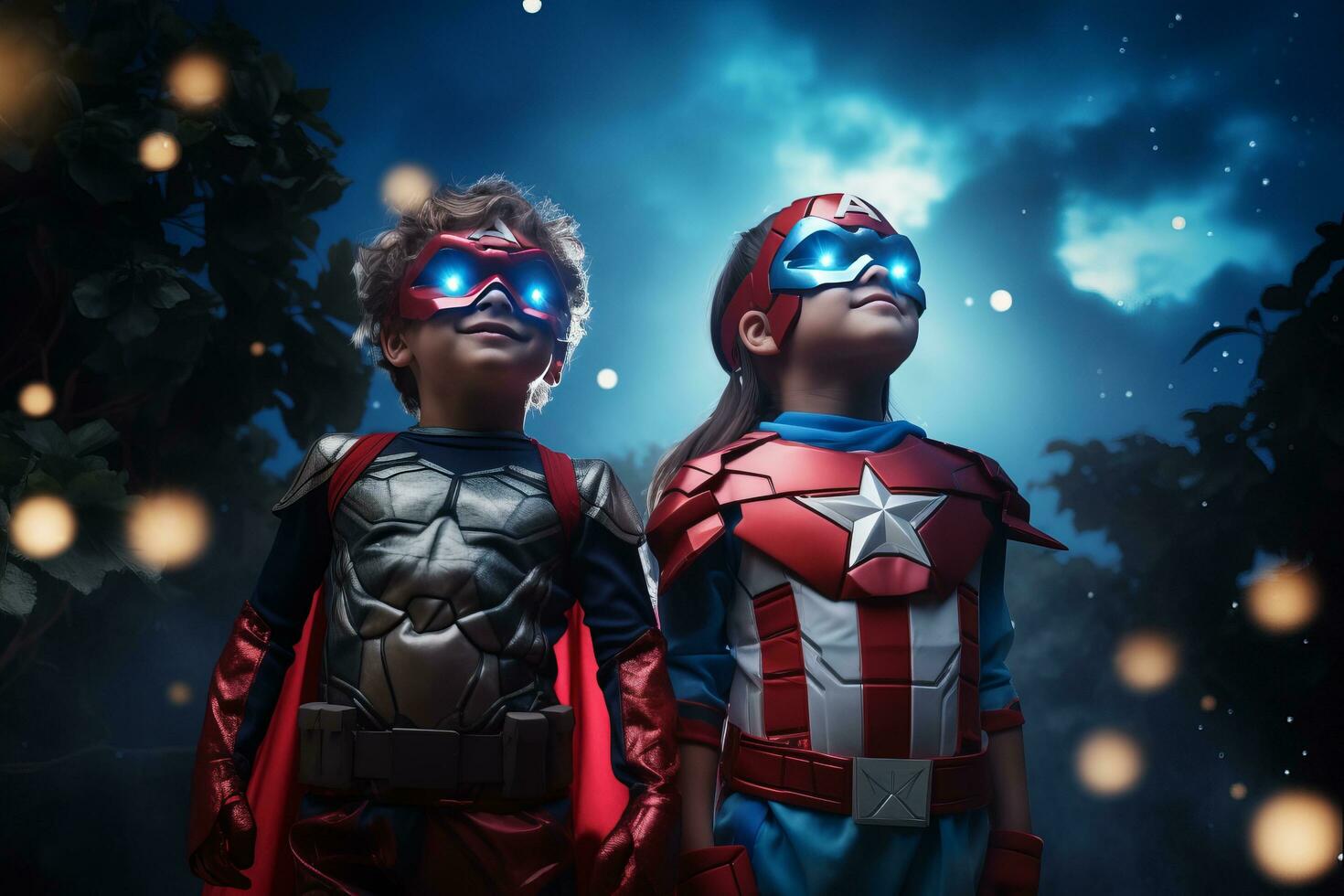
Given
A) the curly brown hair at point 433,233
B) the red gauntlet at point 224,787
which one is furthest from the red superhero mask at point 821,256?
the red gauntlet at point 224,787

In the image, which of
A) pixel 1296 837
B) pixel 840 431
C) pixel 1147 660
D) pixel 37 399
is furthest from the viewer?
pixel 1147 660

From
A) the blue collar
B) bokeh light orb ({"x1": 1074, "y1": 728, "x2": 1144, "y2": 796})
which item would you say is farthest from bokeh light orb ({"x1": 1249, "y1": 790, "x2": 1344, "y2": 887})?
the blue collar

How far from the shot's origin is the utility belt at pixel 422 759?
1468 millimetres

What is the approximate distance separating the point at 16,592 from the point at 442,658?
106 centimetres

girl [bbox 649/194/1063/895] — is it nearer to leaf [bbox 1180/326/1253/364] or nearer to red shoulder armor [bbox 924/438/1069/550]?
red shoulder armor [bbox 924/438/1069/550]

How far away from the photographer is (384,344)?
186cm

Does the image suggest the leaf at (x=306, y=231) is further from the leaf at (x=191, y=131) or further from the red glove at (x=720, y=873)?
the red glove at (x=720, y=873)

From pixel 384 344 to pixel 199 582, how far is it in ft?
4.88

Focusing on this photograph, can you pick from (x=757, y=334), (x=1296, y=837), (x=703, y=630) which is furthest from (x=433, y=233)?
A: (x=1296, y=837)

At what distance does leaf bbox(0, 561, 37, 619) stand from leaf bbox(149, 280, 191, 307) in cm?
68

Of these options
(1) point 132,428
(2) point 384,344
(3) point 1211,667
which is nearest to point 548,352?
(2) point 384,344

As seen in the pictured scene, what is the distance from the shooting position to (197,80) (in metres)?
2.49

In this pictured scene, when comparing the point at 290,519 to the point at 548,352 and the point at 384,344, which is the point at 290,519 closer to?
the point at 384,344

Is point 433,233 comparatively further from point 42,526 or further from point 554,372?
point 42,526
